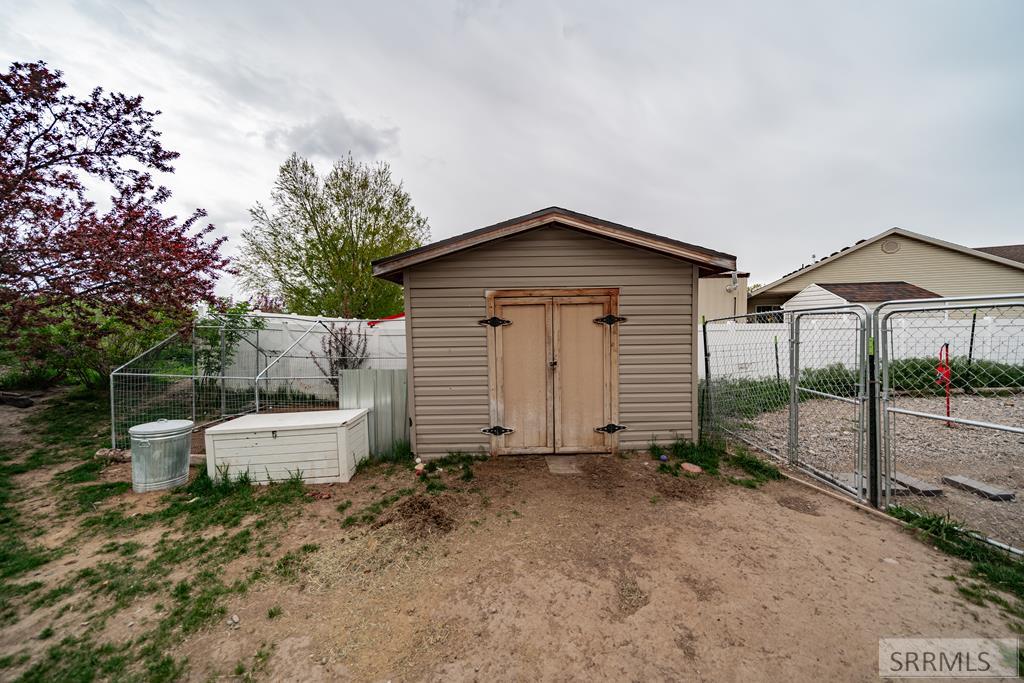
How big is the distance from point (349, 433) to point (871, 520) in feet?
18.4

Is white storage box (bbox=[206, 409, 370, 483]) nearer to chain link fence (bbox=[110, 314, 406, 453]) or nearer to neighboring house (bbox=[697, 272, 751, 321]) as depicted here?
chain link fence (bbox=[110, 314, 406, 453])

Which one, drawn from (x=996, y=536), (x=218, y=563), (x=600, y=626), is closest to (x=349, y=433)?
(x=218, y=563)

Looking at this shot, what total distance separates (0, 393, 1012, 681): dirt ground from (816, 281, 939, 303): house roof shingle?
14.0 meters

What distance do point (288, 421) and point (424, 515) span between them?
2320 mm

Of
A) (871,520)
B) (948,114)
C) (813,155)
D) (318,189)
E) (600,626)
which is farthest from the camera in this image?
(318,189)

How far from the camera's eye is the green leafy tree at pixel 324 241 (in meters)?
13.9

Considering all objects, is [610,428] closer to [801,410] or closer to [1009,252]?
[801,410]

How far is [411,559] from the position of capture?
10.1 ft

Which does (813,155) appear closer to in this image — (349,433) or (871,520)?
(871,520)

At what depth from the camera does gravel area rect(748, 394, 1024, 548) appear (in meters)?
3.62

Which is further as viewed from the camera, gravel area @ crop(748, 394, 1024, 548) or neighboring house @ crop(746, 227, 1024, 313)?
neighboring house @ crop(746, 227, 1024, 313)

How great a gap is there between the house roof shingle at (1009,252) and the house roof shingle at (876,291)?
607cm

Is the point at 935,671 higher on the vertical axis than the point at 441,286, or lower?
lower

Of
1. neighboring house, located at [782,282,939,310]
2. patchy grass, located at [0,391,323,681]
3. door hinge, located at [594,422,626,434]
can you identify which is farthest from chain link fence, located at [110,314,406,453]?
neighboring house, located at [782,282,939,310]
